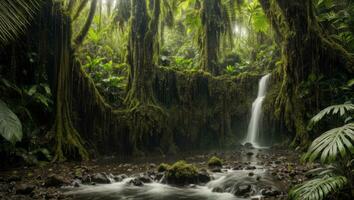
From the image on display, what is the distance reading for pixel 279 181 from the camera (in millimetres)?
→ 5762

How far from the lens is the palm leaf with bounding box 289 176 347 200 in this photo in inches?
139

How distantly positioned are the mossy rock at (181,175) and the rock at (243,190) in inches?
41.9

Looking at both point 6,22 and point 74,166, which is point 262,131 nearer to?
point 74,166

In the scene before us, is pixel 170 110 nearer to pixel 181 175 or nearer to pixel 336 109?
pixel 181 175

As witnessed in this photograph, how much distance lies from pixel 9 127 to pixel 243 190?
158 inches

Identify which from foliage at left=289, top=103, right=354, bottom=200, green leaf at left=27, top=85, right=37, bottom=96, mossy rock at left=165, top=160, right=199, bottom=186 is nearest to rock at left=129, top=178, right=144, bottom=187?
mossy rock at left=165, top=160, right=199, bottom=186

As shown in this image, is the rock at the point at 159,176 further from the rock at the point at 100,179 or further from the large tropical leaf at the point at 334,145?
the large tropical leaf at the point at 334,145

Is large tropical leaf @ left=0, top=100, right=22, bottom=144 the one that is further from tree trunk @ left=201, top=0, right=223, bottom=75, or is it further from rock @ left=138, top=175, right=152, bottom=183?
tree trunk @ left=201, top=0, right=223, bottom=75

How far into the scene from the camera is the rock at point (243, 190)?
17.5 ft

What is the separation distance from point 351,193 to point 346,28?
9133 millimetres

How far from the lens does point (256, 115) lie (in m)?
12.4

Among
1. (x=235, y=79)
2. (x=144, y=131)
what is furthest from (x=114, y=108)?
(x=235, y=79)

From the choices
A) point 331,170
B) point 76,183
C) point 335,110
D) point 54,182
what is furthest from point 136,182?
point 335,110

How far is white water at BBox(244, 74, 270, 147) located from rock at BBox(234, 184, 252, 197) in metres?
6.86
